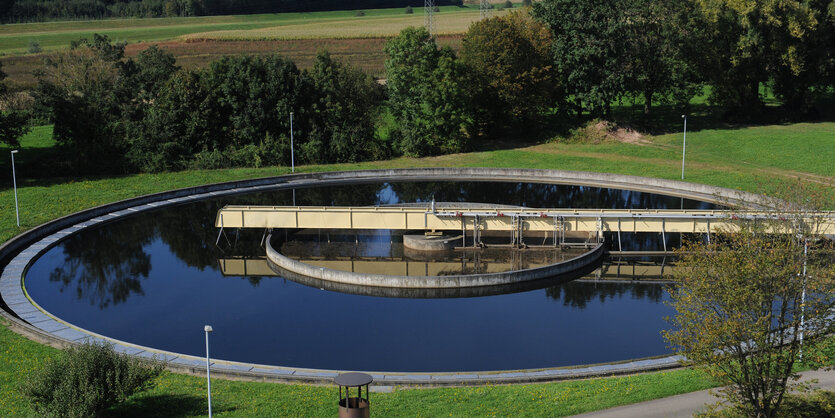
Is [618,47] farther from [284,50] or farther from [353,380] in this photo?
[353,380]

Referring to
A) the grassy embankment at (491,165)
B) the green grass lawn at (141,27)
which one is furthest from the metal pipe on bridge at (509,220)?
the green grass lawn at (141,27)

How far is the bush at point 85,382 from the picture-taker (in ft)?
→ 68.0

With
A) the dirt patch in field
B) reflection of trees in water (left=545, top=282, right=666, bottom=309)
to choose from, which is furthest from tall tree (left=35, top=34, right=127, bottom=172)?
reflection of trees in water (left=545, top=282, right=666, bottom=309)

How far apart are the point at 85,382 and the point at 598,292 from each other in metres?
23.4

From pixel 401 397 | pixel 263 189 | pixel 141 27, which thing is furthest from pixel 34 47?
pixel 401 397

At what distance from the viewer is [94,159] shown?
6600 cm

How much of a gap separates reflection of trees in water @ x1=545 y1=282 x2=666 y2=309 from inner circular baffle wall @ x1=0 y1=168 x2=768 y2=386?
620cm

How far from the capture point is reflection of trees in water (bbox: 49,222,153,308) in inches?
1467

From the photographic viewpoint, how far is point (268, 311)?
33938 millimetres

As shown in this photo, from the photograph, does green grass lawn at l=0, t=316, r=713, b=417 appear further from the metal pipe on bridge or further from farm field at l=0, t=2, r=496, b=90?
farm field at l=0, t=2, r=496, b=90

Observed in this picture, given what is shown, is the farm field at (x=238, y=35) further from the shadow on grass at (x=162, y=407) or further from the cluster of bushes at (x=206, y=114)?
the shadow on grass at (x=162, y=407)

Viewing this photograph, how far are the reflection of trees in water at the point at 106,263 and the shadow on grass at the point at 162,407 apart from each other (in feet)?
43.3

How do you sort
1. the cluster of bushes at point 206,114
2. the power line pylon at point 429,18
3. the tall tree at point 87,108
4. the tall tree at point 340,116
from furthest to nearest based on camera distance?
the power line pylon at point 429,18
the tall tree at point 340,116
the cluster of bushes at point 206,114
the tall tree at point 87,108

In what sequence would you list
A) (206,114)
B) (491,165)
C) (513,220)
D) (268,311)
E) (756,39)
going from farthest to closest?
(756,39)
(206,114)
(491,165)
(513,220)
(268,311)
